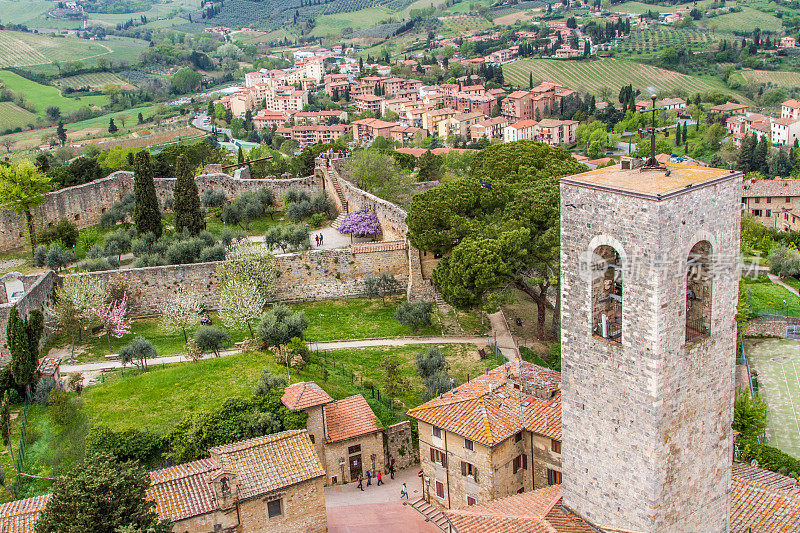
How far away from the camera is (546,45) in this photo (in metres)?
160

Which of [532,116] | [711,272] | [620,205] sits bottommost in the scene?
[532,116]

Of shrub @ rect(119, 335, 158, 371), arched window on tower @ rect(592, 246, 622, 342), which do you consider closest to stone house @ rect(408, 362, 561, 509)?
arched window on tower @ rect(592, 246, 622, 342)

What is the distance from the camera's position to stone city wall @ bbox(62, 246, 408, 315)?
35.0 m

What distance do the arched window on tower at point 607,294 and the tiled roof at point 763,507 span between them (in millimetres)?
5561

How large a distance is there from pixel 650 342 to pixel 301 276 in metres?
22.7

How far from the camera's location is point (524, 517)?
1791cm

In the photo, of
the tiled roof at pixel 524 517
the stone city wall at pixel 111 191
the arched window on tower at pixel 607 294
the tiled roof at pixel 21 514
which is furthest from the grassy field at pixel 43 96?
the arched window on tower at pixel 607 294

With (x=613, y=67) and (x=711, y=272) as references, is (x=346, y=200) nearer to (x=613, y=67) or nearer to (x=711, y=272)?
(x=711, y=272)

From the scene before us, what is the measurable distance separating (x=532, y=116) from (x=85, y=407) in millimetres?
100236

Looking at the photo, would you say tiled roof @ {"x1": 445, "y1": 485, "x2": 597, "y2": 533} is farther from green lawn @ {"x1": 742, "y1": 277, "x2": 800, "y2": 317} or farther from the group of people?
green lawn @ {"x1": 742, "y1": 277, "x2": 800, "y2": 317}

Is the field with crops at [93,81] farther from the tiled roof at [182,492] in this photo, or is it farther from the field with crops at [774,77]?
the tiled roof at [182,492]

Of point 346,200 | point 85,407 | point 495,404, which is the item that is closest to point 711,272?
point 495,404

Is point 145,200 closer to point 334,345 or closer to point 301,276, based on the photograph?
point 301,276

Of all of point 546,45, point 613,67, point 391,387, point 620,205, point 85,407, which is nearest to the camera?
point 620,205
